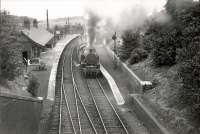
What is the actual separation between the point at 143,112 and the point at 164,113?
1884mm

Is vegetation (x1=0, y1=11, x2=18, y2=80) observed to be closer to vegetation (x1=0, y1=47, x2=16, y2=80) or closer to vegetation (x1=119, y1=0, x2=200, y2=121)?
vegetation (x1=0, y1=47, x2=16, y2=80)

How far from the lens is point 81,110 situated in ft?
76.3

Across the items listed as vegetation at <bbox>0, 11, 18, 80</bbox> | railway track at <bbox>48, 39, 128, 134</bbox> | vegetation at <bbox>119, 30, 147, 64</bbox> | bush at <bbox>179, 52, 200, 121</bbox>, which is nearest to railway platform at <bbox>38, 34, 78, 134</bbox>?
railway track at <bbox>48, 39, 128, 134</bbox>

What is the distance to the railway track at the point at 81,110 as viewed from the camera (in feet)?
64.6

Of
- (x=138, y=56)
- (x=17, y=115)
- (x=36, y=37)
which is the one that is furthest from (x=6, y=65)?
(x=36, y=37)

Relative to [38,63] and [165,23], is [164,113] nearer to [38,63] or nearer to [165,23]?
[165,23]

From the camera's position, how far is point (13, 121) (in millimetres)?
13594

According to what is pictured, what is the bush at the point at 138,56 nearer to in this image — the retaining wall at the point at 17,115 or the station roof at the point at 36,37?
the station roof at the point at 36,37

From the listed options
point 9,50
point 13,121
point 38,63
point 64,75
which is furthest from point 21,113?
point 38,63

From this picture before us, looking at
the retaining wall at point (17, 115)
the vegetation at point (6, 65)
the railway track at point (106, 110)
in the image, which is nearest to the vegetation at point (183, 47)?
the railway track at point (106, 110)

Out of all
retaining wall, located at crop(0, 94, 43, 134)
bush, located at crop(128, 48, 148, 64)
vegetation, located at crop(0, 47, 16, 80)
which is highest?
vegetation, located at crop(0, 47, 16, 80)

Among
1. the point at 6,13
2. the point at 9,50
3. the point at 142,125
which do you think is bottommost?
the point at 142,125

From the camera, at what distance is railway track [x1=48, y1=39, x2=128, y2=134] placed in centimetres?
1969

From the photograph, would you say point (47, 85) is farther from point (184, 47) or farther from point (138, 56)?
point (184, 47)
